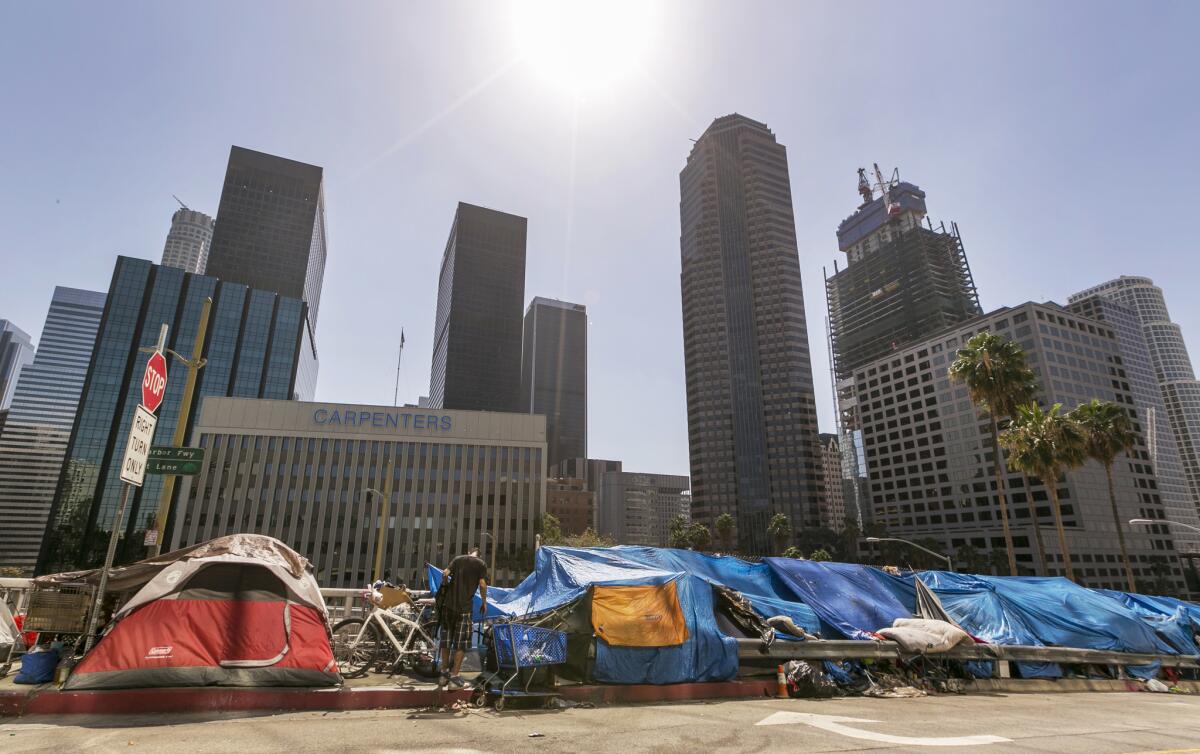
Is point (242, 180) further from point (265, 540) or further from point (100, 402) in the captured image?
point (265, 540)

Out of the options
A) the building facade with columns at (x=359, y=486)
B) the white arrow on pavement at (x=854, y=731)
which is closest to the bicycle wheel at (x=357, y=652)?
the white arrow on pavement at (x=854, y=731)

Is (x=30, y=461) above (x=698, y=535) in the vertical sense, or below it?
above

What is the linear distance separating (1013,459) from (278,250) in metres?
184

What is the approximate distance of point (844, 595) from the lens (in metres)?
13.8

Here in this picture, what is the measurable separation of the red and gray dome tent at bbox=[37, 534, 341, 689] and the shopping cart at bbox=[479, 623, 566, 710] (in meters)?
2.52

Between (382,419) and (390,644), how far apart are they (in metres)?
82.3

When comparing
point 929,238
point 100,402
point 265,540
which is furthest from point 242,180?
point 929,238

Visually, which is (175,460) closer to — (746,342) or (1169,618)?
(1169,618)

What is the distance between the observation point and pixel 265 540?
33.2ft

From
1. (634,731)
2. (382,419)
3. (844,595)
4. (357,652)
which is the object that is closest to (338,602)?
(357,652)

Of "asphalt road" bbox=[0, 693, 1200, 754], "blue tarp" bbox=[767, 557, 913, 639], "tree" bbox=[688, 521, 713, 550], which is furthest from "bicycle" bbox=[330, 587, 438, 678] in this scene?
"tree" bbox=[688, 521, 713, 550]

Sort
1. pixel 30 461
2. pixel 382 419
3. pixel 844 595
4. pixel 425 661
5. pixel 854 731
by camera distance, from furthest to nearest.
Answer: pixel 30 461 < pixel 382 419 < pixel 844 595 < pixel 425 661 < pixel 854 731

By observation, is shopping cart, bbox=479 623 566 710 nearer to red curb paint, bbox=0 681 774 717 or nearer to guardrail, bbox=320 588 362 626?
red curb paint, bbox=0 681 774 717

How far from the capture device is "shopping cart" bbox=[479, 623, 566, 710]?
9.04 meters
